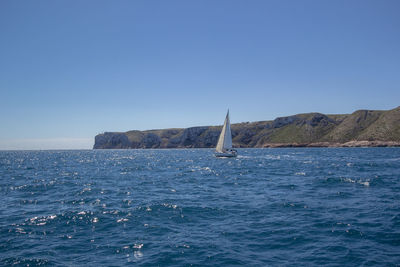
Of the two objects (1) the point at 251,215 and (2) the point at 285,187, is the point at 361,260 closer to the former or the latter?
(1) the point at 251,215

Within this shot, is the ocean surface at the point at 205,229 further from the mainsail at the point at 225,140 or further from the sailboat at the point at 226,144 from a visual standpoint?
the mainsail at the point at 225,140

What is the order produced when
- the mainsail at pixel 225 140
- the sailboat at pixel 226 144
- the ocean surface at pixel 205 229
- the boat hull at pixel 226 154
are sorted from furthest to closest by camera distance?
the mainsail at pixel 225 140
the sailboat at pixel 226 144
the boat hull at pixel 226 154
the ocean surface at pixel 205 229

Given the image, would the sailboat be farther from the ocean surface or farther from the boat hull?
the ocean surface

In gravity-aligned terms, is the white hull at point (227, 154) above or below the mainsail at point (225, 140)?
below

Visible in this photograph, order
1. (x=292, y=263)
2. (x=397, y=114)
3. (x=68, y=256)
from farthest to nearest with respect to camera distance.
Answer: (x=397, y=114)
(x=68, y=256)
(x=292, y=263)

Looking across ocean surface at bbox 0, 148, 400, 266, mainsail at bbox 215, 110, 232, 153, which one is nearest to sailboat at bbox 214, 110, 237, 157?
mainsail at bbox 215, 110, 232, 153

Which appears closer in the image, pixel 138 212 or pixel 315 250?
pixel 315 250

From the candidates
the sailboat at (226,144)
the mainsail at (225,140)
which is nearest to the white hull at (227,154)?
the sailboat at (226,144)

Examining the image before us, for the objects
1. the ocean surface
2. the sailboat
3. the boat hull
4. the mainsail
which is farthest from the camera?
the mainsail

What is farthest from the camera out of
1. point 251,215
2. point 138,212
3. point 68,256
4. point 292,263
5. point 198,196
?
point 198,196

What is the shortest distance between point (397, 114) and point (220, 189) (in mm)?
188213

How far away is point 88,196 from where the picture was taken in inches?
966

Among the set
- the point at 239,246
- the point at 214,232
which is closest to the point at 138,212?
the point at 214,232

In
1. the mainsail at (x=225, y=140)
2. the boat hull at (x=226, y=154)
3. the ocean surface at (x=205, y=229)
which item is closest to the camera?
the ocean surface at (x=205, y=229)
